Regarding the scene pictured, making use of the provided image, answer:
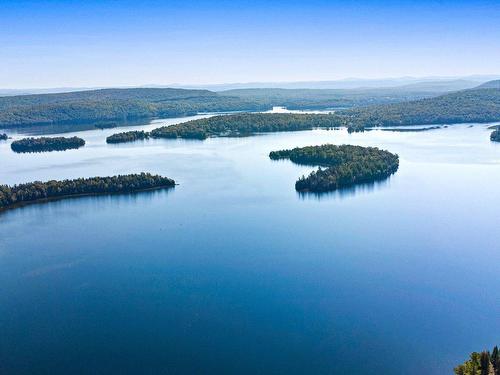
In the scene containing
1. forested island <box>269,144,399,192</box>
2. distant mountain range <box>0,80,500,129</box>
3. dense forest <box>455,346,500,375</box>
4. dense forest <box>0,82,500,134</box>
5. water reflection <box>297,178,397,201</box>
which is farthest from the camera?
distant mountain range <box>0,80,500,129</box>

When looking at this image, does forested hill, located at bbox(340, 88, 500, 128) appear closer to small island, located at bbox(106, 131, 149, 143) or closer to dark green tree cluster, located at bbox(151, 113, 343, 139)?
dark green tree cluster, located at bbox(151, 113, 343, 139)

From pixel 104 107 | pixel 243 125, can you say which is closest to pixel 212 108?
pixel 104 107

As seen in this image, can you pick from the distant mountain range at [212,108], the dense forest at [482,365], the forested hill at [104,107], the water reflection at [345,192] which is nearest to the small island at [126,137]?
the distant mountain range at [212,108]

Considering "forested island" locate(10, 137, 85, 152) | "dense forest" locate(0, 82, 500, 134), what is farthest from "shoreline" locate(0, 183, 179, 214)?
"dense forest" locate(0, 82, 500, 134)

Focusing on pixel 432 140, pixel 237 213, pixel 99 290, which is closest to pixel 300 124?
pixel 432 140

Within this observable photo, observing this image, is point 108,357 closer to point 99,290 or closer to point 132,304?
point 132,304

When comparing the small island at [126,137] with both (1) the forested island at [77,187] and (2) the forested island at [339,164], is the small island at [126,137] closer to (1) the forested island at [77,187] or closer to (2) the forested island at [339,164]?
(2) the forested island at [339,164]
